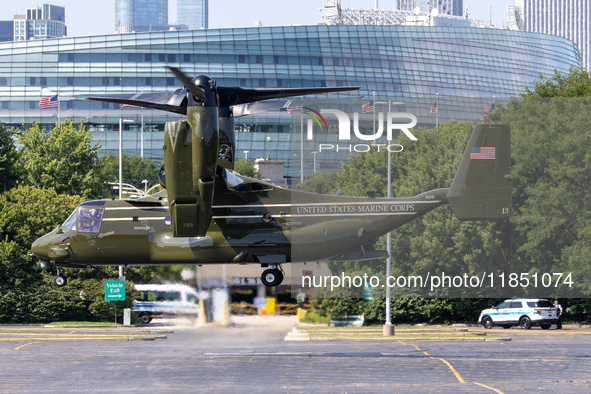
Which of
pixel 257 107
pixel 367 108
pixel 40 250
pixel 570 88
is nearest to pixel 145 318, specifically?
pixel 40 250

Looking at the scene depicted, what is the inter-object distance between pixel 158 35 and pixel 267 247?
137078mm

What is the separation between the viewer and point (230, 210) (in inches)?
1157

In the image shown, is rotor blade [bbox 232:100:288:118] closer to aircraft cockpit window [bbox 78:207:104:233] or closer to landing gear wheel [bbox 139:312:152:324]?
aircraft cockpit window [bbox 78:207:104:233]

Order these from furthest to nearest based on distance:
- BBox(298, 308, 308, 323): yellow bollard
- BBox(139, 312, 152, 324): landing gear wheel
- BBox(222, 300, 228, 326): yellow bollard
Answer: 1. BBox(139, 312, 152, 324): landing gear wheel
2. BBox(222, 300, 228, 326): yellow bollard
3. BBox(298, 308, 308, 323): yellow bollard

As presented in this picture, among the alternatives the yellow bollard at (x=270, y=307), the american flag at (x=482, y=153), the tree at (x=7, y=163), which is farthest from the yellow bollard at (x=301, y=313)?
the tree at (x=7, y=163)

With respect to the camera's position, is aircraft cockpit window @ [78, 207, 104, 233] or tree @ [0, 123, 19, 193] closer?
aircraft cockpit window @ [78, 207, 104, 233]

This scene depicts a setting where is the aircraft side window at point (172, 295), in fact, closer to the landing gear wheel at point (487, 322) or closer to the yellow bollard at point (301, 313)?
the yellow bollard at point (301, 313)

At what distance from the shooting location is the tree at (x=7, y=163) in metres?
66.1

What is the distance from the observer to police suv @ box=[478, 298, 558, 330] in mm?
67250

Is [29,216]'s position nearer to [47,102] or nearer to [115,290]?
[115,290]

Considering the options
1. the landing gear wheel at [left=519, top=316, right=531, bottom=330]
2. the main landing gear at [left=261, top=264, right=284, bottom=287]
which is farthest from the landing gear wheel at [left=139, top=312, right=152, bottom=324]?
the main landing gear at [left=261, top=264, right=284, bottom=287]

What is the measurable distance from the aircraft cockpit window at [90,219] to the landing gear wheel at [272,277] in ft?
26.5

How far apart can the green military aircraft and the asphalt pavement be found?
467 inches

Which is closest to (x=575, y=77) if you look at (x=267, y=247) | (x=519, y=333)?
(x=519, y=333)
